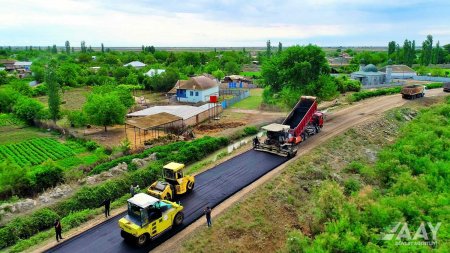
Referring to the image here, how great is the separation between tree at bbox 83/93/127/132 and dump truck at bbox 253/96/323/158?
19.4 meters

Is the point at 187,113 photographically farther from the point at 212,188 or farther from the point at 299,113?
the point at 212,188

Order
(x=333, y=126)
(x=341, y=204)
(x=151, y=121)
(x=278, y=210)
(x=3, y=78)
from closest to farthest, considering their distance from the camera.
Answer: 1. (x=341, y=204)
2. (x=278, y=210)
3. (x=151, y=121)
4. (x=333, y=126)
5. (x=3, y=78)

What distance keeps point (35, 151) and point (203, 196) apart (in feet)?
74.5

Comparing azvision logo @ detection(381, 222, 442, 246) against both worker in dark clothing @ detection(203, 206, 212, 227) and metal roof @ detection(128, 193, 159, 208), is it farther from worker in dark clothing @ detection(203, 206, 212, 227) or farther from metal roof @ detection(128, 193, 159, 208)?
metal roof @ detection(128, 193, 159, 208)

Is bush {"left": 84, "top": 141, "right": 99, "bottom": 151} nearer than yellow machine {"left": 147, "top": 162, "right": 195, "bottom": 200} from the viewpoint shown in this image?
No

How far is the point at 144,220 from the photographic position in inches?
624

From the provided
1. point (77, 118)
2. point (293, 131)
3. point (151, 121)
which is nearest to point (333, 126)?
point (293, 131)

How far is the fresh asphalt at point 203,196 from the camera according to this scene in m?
16.3

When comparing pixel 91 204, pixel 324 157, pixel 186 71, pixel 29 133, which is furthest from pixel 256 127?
pixel 186 71

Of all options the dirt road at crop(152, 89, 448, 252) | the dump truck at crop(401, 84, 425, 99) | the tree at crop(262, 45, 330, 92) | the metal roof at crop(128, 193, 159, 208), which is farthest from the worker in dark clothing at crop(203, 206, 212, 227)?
the dump truck at crop(401, 84, 425, 99)

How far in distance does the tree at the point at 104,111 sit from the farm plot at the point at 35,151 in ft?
16.6

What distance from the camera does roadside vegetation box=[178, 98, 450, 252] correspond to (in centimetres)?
1567

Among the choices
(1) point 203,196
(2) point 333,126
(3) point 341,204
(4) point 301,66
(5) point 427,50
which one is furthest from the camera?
(5) point 427,50

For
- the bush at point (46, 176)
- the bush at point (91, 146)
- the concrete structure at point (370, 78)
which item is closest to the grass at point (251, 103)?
the concrete structure at point (370, 78)
